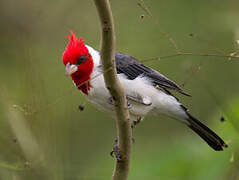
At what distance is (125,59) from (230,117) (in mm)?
1340

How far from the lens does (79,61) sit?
15.2 ft

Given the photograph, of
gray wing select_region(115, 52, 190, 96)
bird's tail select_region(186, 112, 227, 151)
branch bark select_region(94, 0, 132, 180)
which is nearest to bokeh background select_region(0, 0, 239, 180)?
bird's tail select_region(186, 112, 227, 151)

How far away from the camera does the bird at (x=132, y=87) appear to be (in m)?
4.58

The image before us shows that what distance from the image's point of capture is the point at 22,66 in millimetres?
4992

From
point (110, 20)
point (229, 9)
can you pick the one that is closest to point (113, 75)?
point (110, 20)

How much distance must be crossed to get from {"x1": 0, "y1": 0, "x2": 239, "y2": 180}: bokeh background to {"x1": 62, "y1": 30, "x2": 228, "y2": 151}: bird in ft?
0.63

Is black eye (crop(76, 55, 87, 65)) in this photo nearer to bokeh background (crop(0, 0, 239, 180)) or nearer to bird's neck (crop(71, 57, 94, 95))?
bird's neck (crop(71, 57, 94, 95))

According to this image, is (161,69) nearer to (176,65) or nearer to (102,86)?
(176,65)

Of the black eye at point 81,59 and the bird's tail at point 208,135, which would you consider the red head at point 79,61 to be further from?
the bird's tail at point 208,135

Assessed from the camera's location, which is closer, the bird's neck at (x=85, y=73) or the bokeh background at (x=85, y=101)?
the bokeh background at (x=85, y=101)

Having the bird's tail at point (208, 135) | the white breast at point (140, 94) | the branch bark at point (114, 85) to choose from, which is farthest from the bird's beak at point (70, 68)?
the bird's tail at point (208, 135)

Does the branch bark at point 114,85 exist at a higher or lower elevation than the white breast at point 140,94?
lower

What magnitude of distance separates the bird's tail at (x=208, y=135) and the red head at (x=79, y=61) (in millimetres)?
1386

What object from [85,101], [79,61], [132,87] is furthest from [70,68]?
[85,101]
